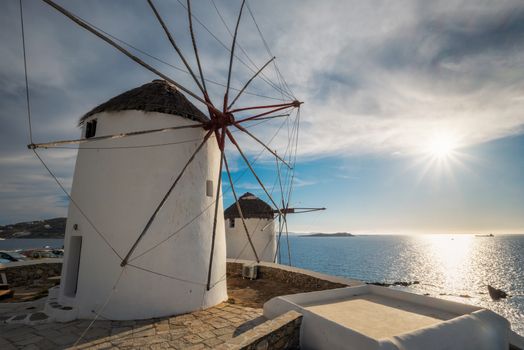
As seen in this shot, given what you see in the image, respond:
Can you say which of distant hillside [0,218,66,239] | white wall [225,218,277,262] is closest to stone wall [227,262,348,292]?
white wall [225,218,277,262]

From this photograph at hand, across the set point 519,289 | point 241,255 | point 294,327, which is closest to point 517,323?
Result: point 519,289

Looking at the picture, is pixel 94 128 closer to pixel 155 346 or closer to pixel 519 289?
pixel 155 346

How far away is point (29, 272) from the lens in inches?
466

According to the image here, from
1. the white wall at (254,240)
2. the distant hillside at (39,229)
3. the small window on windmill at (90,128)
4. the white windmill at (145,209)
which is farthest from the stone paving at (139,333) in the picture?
the distant hillside at (39,229)

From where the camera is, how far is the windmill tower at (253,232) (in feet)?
73.4

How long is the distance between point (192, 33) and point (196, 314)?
26.9ft

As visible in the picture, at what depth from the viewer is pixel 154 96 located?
A: 28.2ft

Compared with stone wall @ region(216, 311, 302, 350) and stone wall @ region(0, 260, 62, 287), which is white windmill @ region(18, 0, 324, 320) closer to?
stone wall @ region(216, 311, 302, 350)

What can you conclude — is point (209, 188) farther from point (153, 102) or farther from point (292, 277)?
point (292, 277)

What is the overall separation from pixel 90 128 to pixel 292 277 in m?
9.68

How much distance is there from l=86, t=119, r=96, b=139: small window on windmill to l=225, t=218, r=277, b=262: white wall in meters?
15.2

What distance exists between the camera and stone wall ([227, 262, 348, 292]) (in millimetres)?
9789

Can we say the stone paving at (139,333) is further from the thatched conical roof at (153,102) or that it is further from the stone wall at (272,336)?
the thatched conical roof at (153,102)

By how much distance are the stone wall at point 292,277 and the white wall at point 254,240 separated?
8273mm
